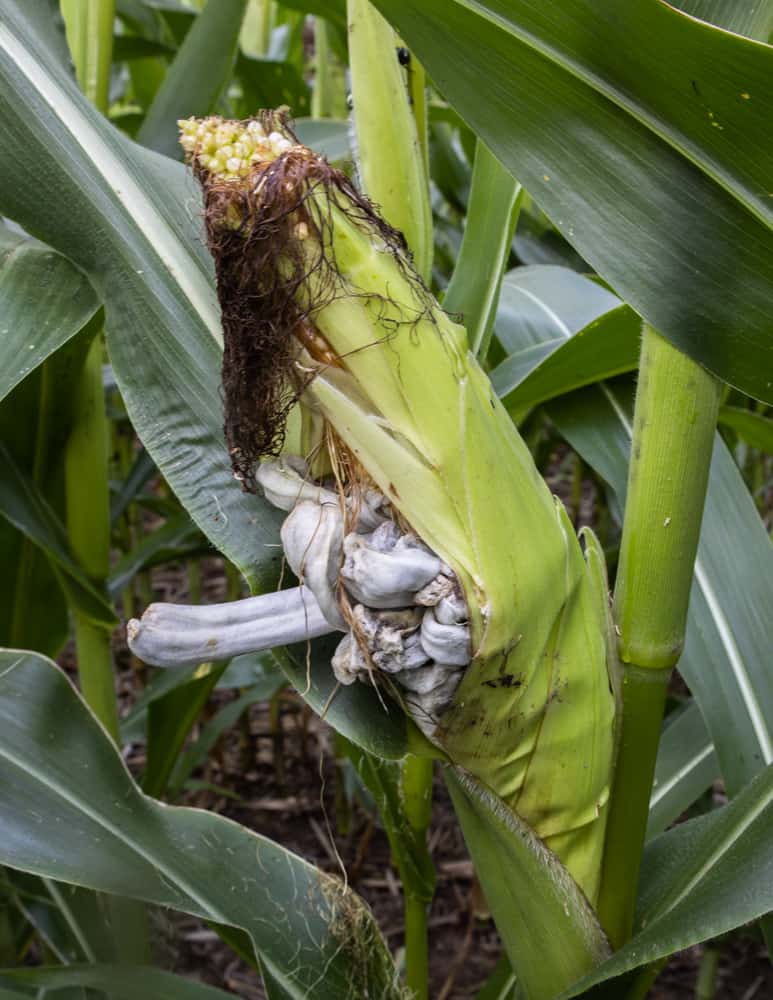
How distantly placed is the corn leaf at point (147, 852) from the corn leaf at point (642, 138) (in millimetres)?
511

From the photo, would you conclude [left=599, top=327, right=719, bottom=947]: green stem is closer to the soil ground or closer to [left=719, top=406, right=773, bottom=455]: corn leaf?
[left=719, top=406, right=773, bottom=455]: corn leaf

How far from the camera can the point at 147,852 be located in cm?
73

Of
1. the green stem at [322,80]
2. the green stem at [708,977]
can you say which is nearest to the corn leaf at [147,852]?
the green stem at [708,977]

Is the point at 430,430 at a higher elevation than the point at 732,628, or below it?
higher

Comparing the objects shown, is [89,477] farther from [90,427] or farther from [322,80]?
[322,80]

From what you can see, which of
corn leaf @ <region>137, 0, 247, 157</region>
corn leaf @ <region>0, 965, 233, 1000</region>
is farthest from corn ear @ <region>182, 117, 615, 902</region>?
corn leaf @ <region>137, 0, 247, 157</region>

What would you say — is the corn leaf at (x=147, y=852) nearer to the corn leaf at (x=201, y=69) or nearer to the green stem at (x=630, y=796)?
the green stem at (x=630, y=796)

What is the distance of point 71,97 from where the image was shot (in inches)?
28.6

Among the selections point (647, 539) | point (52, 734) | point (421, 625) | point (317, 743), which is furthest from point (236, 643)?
point (317, 743)

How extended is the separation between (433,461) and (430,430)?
0.05ft

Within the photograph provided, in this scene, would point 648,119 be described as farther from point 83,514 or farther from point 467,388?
point 83,514

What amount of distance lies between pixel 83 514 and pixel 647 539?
63 cm

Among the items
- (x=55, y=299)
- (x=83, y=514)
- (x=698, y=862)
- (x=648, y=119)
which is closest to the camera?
(x=648, y=119)

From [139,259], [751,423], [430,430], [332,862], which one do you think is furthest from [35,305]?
[332,862]
